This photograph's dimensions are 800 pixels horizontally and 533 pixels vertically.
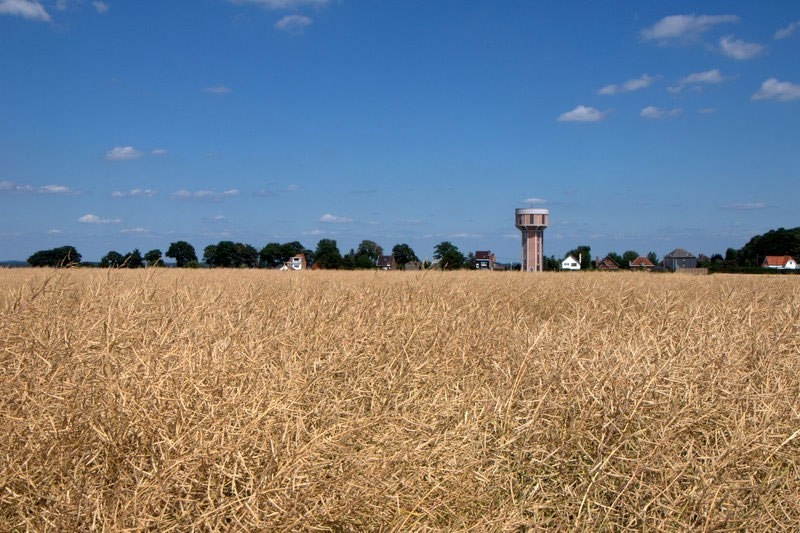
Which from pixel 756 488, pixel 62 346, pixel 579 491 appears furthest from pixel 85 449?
pixel 756 488

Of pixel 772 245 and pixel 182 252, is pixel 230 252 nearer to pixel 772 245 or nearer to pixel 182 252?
pixel 182 252

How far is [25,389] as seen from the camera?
2.75 metres

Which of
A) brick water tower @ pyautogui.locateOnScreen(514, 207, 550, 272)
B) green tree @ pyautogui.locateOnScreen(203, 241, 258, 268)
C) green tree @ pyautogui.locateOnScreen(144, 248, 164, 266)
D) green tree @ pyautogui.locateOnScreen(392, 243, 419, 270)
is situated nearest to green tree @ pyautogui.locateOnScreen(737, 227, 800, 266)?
brick water tower @ pyautogui.locateOnScreen(514, 207, 550, 272)

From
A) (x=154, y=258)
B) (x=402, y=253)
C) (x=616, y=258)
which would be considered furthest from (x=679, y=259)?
(x=154, y=258)

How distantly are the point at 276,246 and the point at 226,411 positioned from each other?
3867cm

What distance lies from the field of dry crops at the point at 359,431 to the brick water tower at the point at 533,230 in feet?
137

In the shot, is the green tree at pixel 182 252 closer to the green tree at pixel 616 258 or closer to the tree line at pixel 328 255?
the tree line at pixel 328 255

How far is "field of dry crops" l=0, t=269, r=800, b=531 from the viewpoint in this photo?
2.36 meters

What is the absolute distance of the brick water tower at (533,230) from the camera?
148 feet

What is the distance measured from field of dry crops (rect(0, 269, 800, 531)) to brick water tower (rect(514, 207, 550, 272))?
41.6 meters

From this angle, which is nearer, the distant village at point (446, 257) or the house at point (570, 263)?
the distant village at point (446, 257)

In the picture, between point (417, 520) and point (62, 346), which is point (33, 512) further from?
point (417, 520)

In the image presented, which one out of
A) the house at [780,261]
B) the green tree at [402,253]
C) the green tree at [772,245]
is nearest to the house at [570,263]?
the green tree at [772,245]

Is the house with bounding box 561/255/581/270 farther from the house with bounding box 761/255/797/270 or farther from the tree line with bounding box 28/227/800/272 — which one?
the house with bounding box 761/255/797/270
